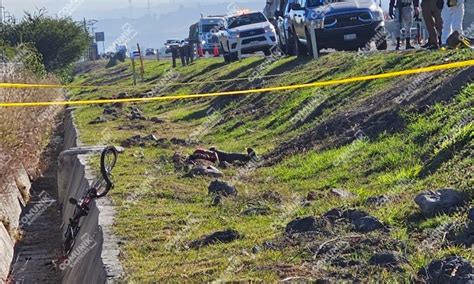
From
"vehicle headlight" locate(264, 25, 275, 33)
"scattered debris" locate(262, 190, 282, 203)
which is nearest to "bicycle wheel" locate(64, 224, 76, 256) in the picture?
"scattered debris" locate(262, 190, 282, 203)

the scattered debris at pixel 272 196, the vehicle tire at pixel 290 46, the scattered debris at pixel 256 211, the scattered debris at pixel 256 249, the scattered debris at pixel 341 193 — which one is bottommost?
the scattered debris at pixel 272 196

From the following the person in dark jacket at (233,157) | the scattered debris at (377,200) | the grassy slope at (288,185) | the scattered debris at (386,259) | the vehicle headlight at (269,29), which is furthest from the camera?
the vehicle headlight at (269,29)

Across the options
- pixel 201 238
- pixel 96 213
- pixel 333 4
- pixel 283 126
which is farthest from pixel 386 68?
pixel 201 238

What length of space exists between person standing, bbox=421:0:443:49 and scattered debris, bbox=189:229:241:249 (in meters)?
9.39

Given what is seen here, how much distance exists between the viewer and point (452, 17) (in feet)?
59.9

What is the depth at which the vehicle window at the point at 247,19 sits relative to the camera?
34431 millimetres

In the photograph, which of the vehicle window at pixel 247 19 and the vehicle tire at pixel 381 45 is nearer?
the vehicle tire at pixel 381 45

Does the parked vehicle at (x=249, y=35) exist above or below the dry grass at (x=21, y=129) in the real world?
above

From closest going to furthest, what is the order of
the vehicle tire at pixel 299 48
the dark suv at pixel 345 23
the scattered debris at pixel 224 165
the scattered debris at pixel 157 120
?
the scattered debris at pixel 224 165, the dark suv at pixel 345 23, the scattered debris at pixel 157 120, the vehicle tire at pixel 299 48

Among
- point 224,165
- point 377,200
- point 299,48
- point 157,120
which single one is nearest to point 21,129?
point 224,165

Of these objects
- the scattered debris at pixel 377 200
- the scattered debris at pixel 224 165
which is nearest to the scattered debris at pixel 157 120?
the scattered debris at pixel 224 165

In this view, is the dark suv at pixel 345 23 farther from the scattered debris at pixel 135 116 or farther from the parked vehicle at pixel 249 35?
the parked vehicle at pixel 249 35

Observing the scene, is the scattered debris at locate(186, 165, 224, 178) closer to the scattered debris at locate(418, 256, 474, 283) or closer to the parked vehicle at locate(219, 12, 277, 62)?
the scattered debris at locate(418, 256, 474, 283)

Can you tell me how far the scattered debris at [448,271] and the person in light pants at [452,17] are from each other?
11.3 meters
